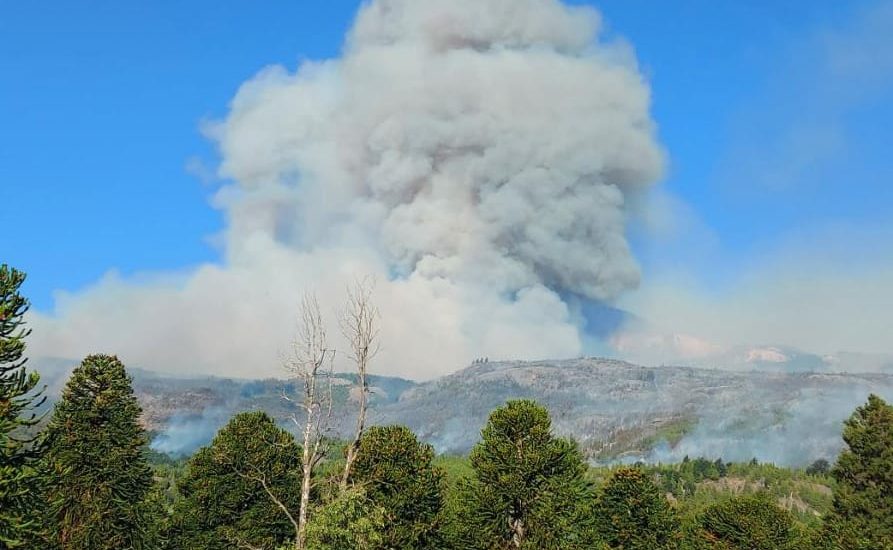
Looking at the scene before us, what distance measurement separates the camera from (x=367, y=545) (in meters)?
27.0

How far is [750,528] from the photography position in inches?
1740

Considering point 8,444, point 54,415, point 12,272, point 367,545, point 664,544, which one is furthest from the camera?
point 664,544

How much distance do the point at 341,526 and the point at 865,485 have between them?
3348 centimetres

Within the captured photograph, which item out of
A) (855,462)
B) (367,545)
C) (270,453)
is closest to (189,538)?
(270,453)

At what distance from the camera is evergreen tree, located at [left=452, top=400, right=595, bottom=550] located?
3558cm

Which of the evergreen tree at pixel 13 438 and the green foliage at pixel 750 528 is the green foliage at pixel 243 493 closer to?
the evergreen tree at pixel 13 438

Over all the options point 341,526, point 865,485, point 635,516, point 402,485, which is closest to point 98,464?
point 402,485

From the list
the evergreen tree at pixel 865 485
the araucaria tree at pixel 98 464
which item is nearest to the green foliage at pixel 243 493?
the araucaria tree at pixel 98 464

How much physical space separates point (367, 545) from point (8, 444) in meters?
13.4

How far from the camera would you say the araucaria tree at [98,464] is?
119 feet

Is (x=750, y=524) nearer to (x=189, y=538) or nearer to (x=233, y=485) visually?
(x=233, y=485)

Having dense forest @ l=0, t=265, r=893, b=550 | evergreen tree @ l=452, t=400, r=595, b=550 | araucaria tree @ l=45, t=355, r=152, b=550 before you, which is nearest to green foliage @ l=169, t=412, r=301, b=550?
dense forest @ l=0, t=265, r=893, b=550

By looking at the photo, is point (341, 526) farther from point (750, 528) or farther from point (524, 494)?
point (750, 528)

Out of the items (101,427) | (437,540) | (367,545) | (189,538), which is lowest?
(189,538)
